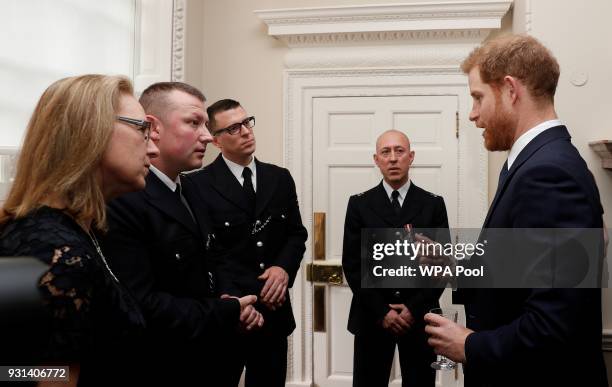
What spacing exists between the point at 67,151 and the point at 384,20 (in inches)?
124

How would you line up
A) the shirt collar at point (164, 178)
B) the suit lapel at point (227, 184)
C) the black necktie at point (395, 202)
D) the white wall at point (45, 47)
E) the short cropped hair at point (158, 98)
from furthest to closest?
1. the black necktie at point (395, 202)
2. the suit lapel at point (227, 184)
3. the white wall at point (45, 47)
4. the short cropped hair at point (158, 98)
5. the shirt collar at point (164, 178)

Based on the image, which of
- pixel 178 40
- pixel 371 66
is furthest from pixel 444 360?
pixel 178 40

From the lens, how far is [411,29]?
12.6ft

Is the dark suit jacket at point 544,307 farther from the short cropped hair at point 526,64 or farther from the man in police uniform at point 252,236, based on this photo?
the man in police uniform at point 252,236

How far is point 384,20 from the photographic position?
388 cm

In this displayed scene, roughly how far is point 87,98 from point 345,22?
302cm

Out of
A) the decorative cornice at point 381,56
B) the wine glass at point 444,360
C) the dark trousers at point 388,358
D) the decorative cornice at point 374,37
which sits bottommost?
the dark trousers at point 388,358

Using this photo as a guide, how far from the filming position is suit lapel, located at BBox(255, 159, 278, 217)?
108 inches

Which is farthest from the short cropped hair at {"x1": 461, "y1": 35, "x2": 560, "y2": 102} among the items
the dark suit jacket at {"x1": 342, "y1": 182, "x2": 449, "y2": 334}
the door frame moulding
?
the door frame moulding

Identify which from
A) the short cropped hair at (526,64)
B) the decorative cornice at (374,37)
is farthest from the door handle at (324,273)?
the short cropped hair at (526,64)

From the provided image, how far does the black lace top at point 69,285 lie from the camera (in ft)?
3.11

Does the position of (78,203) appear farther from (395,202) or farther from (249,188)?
(395,202)

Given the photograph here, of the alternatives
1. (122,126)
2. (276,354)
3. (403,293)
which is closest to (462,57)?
(403,293)

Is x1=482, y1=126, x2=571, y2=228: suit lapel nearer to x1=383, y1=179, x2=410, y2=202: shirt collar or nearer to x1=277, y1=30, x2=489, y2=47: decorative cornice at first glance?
x1=383, y1=179, x2=410, y2=202: shirt collar
